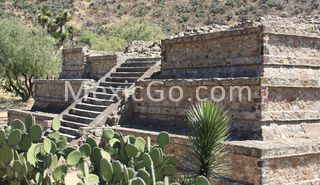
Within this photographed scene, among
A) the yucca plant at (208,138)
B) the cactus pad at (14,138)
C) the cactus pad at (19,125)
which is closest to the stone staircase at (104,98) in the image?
the cactus pad at (19,125)

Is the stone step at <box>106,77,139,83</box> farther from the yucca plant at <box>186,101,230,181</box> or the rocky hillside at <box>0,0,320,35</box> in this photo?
the rocky hillside at <box>0,0,320,35</box>

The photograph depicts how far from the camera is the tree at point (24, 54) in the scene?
26.6 metres

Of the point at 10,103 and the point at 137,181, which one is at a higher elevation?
the point at 10,103

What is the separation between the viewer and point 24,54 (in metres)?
26.7

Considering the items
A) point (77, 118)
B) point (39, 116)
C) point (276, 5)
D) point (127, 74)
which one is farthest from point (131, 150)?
point (276, 5)

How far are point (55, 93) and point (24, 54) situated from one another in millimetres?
9756

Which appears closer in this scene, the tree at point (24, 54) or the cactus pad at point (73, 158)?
the cactus pad at point (73, 158)

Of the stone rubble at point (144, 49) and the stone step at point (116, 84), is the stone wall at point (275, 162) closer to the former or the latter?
the stone step at point (116, 84)

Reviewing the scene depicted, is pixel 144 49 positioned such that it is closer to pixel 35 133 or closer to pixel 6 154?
pixel 35 133

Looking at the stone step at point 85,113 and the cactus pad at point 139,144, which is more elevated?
the stone step at point 85,113

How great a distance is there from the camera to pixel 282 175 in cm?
877

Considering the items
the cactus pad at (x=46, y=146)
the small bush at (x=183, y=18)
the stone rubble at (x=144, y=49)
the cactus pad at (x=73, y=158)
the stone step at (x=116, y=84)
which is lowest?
the cactus pad at (x=73, y=158)

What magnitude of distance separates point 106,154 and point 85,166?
2.39ft

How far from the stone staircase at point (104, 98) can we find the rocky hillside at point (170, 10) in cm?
2838
